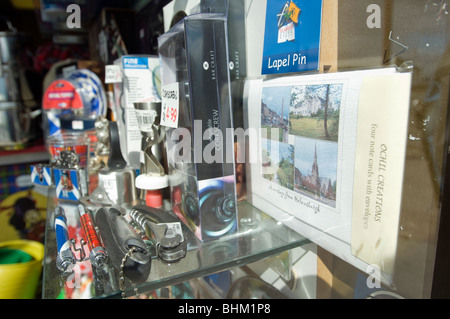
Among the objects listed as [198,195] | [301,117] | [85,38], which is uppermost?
[85,38]

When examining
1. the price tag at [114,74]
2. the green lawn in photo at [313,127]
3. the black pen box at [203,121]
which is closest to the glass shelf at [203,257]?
the black pen box at [203,121]

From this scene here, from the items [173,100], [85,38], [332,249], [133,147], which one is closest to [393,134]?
[332,249]

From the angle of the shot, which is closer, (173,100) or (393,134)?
(393,134)

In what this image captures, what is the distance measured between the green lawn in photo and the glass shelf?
→ 0.51ft

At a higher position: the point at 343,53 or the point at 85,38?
the point at 85,38

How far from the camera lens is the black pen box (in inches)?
17.3

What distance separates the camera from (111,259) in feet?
1.33

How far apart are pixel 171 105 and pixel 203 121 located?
0.08 metres

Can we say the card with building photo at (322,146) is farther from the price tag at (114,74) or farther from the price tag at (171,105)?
the price tag at (114,74)

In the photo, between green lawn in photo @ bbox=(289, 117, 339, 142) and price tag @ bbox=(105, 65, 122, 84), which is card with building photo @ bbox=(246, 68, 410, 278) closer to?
green lawn in photo @ bbox=(289, 117, 339, 142)

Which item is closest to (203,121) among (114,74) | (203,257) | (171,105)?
(171,105)

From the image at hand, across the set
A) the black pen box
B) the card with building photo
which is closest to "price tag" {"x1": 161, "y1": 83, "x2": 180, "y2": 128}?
the black pen box
